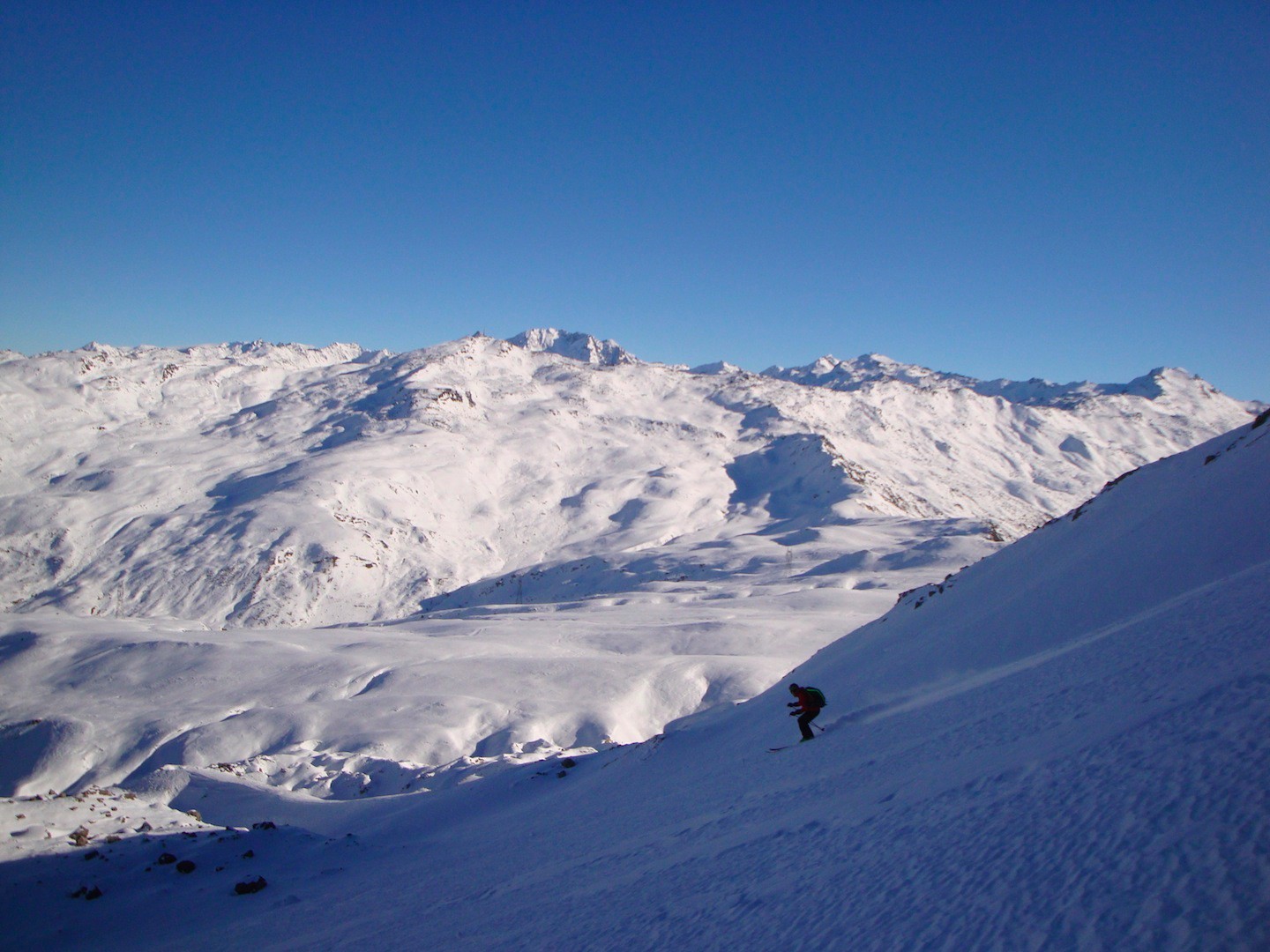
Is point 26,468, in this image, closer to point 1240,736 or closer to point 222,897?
point 222,897

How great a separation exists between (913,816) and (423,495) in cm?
13143

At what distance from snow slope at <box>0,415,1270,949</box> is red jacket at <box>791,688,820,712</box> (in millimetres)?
504

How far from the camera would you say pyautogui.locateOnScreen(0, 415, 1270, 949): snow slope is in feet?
13.6

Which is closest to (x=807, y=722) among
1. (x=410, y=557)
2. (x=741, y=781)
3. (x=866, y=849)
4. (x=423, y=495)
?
(x=741, y=781)

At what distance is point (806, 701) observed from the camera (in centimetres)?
1186

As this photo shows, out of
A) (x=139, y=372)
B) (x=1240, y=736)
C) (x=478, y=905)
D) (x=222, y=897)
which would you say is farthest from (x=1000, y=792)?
(x=139, y=372)

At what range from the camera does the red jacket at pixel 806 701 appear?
1177 cm

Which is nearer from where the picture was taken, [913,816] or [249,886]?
[913,816]

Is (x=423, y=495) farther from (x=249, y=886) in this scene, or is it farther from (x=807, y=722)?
(x=807, y=722)

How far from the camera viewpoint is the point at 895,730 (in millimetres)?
9719

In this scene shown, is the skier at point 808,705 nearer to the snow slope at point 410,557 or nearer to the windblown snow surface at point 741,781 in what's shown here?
the windblown snow surface at point 741,781

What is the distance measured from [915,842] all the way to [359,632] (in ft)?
197

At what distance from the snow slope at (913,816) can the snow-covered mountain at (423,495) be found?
56.1 meters

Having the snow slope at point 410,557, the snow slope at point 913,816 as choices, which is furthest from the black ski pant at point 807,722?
the snow slope at point 410,557
